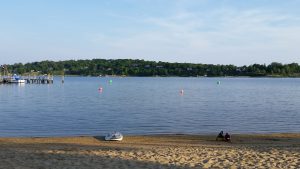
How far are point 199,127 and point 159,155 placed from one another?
17.6m

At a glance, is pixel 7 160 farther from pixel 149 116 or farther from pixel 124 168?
pixel 149 116

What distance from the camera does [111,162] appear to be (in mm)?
14422

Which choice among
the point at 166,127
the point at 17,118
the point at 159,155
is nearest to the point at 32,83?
the point at 17,118

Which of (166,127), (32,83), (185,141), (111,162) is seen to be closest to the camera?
(111,162)

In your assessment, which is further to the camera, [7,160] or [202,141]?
[202,141]

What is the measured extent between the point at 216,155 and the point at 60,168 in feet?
20.0

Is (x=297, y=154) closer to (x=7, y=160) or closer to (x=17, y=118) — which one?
(x=7, y=160)

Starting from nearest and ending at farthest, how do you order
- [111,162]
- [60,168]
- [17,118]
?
[60,168], [111,162], [17,118]

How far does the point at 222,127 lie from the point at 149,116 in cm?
965

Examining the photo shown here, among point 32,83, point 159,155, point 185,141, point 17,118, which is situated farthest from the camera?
point 32,83

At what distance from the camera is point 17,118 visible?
1566 inches

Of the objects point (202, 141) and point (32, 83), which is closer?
point (202, 141)

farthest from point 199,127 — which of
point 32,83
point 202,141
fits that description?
point 32,83

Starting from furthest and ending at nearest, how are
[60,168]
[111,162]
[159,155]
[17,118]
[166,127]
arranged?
[17,118] → [166,127] → [159,155] → [111,162] → [60,168]
